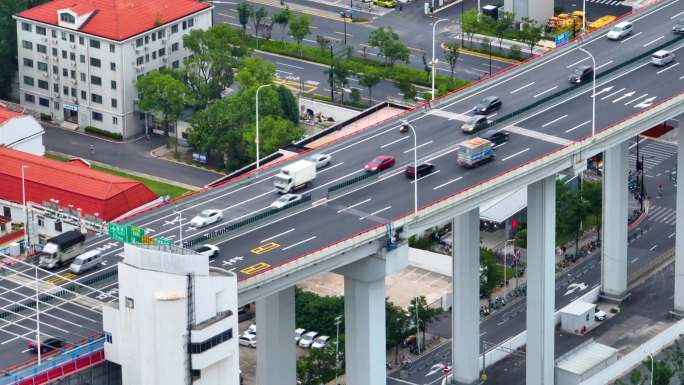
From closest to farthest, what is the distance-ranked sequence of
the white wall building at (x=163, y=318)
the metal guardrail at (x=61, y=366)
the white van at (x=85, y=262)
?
the metal guardrail at (x=61, y=366)
the white wall building at (x=163, y=318)
the white van at (x=85, y=262)

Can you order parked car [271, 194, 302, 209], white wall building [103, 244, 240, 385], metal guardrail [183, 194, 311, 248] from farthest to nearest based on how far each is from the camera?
parked car [271, 194, 302, 209], metal guardrail [183, 194, 311, 248], white wall building [103, 244, 240, 385]

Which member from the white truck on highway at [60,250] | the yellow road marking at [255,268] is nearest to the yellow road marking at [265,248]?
the yellow road marking at [255,268]

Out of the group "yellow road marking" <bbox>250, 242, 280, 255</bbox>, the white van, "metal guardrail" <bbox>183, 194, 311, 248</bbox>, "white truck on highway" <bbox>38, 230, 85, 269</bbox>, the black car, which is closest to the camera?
the white van

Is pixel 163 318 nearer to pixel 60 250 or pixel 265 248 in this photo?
pixel 60 250

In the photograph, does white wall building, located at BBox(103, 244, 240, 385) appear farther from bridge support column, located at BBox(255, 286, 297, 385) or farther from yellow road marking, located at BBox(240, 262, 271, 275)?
bridge support column, located at BBox(255, 286, 297, 385)

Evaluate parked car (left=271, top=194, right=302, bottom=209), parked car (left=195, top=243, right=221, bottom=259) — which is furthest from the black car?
parked car (left=195, top=243, right=221, bottom=259)

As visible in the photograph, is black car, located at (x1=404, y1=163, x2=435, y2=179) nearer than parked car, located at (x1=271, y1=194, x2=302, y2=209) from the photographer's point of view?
No

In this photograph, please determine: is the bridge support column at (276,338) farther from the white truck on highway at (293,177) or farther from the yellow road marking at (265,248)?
the white truck on highway at (293,177)
